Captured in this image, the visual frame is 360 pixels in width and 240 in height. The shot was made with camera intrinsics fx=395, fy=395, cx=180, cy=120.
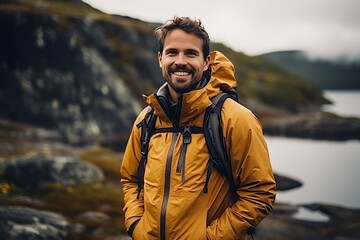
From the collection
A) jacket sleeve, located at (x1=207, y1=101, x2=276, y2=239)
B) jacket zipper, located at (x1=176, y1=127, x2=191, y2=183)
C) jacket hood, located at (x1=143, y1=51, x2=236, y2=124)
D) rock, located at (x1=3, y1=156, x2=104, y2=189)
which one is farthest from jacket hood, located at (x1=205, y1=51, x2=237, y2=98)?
rock, located at (x1=3, y1=156, x2=104, y2=189)

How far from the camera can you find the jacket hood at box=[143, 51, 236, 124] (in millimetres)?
5535

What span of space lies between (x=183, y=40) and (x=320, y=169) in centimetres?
4676

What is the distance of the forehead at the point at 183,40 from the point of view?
5.65 m

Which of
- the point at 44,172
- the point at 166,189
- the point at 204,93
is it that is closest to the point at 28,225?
the point at 44,172

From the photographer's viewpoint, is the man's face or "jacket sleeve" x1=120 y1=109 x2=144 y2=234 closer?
the man's face

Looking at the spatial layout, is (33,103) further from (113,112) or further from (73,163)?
(73,163)

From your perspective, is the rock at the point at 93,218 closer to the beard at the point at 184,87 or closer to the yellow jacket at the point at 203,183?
the yellow jacket at the point at 203,183

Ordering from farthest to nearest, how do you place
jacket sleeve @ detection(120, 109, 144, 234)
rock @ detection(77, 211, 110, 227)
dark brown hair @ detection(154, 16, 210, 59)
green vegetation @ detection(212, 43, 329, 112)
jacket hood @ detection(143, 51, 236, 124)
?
1. green vegetation @ detection(212, 43, 329, 112)
2. rock @ detection(77, 211, 110, 227)
3. jacket sleeve @ detection(120, 109, 144, 234)
4. dark brown hair @ detection(154, 16, 210, 59)
5. jacket hood @ detection(143, 51, 236, 124)

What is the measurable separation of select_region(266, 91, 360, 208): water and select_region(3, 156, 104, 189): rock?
691 inches

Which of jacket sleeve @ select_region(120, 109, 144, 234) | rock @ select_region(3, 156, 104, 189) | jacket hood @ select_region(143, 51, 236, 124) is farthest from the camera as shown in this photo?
rock @ select_region(3, 156, 104, 189)

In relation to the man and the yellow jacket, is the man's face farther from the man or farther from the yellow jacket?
the yellow jacket

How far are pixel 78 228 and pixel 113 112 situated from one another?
189 feet

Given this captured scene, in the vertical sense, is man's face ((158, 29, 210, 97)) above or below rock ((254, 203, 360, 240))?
above

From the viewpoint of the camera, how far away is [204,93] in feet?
18.3
